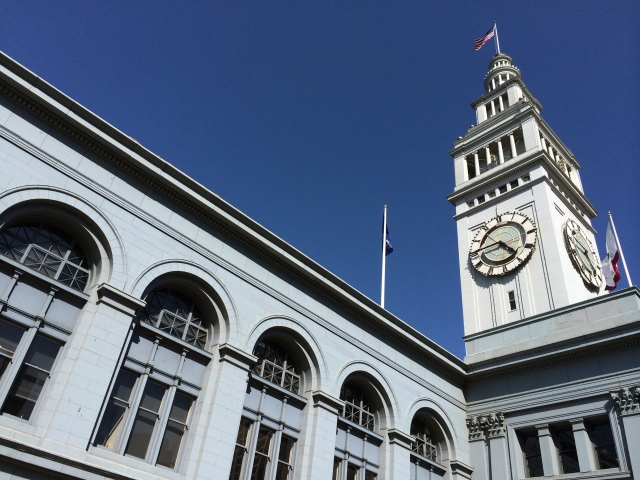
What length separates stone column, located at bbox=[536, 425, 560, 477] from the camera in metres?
22.8

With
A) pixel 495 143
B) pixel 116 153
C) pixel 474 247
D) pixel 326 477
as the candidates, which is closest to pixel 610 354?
pixel 326 477

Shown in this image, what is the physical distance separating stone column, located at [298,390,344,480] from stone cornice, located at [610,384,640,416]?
1118cm

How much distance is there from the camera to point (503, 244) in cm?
3850

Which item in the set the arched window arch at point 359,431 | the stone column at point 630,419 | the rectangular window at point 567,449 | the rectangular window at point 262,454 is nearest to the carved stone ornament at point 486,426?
the rectangular window at point 567,449

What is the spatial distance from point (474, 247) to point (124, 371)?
29384mm

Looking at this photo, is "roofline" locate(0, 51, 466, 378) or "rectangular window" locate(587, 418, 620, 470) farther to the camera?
"rectangular window" locate(587, 418, 620, 470)

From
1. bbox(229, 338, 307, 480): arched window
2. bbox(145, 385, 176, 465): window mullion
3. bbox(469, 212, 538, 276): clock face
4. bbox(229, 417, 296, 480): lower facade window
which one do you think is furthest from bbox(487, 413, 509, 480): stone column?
bbox(145, 385, 176, 465): window mullion

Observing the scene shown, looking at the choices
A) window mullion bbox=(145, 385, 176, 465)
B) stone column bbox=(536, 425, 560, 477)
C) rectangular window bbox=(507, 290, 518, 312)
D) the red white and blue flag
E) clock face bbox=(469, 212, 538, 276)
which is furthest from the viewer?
clock face bbox=(469, 212, 538, 276)

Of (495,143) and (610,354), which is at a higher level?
(495,143)

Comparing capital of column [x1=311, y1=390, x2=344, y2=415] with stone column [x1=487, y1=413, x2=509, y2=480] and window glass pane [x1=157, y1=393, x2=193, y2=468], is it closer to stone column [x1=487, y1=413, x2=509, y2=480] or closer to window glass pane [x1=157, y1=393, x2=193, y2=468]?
window glass pane [x1=157, y1=393, x2=193, y2=468]

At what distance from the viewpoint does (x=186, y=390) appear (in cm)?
1742

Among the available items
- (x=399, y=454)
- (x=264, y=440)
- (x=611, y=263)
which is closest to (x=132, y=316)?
(x=264, y=440)

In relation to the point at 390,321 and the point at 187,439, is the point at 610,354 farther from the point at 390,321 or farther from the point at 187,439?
the point at 187,439

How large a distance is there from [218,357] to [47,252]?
20.8 ft
